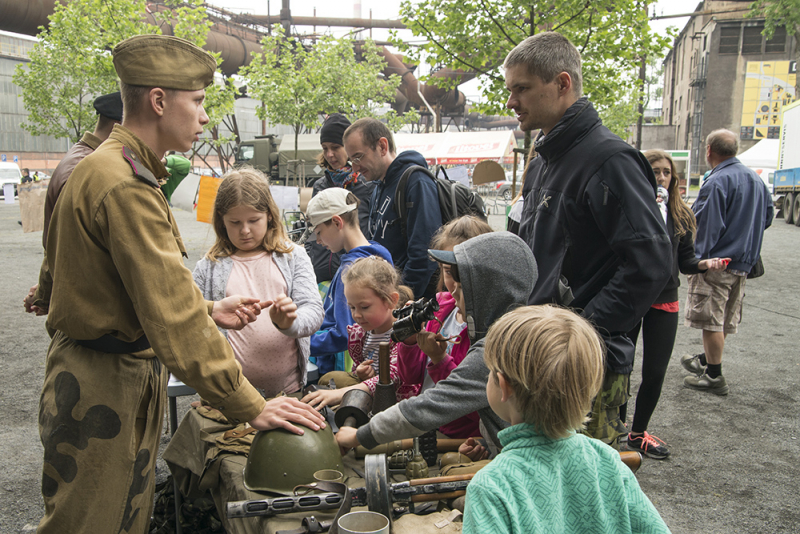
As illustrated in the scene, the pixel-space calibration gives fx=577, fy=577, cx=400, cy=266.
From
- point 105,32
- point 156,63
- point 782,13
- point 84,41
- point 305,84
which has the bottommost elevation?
point 156,63

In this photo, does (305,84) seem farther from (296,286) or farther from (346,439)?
(346,439)

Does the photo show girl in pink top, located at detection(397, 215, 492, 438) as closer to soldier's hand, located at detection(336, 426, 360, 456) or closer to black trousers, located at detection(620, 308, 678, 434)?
soldier's hand, located at detection(336, 426, 360, 456)

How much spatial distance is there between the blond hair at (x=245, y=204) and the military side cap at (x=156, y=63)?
2.97 ft

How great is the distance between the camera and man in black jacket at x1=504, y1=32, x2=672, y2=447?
2225 millimetres

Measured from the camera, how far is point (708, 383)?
5.25 metres

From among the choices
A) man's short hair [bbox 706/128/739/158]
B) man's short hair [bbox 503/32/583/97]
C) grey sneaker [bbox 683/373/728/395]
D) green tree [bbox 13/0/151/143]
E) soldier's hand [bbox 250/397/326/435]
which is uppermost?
green tree [bbox 13/0/151/143]

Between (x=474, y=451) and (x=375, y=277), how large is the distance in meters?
1.01

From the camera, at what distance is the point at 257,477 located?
1955 mm

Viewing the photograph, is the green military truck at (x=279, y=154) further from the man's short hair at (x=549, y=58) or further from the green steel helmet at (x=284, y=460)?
the green steel helmet at (x=284, y=460)

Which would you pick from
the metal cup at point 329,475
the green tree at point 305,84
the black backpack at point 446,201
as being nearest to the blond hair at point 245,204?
the black backpack at point 446,201

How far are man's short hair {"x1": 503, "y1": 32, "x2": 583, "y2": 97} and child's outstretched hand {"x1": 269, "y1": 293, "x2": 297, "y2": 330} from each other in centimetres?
142

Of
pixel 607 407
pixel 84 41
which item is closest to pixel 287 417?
pixel 607 407

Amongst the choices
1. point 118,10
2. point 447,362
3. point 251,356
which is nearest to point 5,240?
point 118,10

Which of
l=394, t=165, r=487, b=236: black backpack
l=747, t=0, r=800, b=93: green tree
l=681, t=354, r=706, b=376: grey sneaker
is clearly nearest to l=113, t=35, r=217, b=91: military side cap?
l=394, t=165, r=487, b=236: black backpack
